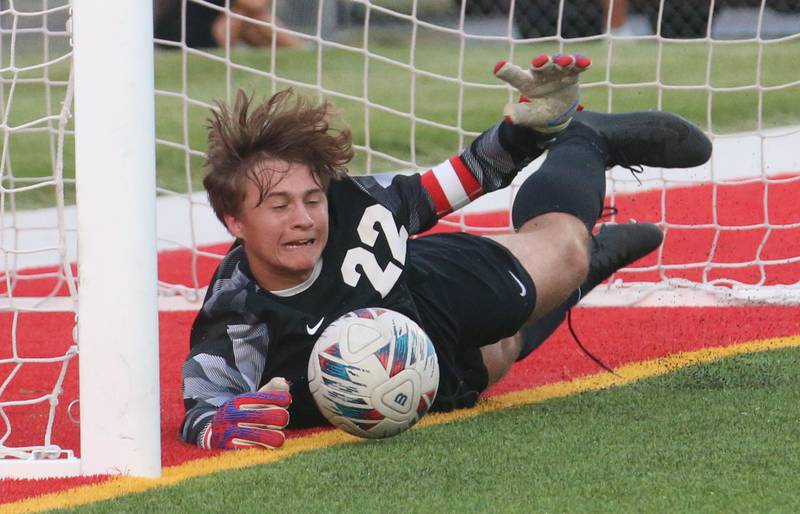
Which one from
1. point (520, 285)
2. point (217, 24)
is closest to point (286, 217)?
point (520, 285)

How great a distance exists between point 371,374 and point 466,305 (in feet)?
1.87

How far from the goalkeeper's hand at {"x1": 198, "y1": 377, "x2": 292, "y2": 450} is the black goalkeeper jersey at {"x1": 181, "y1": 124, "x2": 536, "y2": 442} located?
0.08m

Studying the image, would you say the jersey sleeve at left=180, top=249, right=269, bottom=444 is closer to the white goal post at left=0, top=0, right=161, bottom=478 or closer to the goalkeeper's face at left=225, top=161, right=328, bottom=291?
the goalkeeper's face at left=225, top=161, right=328, bottom=291

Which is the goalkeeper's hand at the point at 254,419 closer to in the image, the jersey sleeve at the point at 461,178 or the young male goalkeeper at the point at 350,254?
the young male goalkeeper at the point at 350,254

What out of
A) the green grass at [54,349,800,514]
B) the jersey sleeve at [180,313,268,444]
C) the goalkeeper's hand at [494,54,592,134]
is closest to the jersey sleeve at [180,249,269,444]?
the jersey sleeve at [180,313,268,444]

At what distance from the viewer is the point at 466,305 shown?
141 inches

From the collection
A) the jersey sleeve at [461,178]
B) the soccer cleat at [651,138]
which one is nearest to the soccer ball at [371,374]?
the jersey sleeve at [461,178]

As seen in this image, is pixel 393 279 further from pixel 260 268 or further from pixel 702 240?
pixel 702 240

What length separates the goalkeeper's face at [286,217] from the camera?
3322 mm

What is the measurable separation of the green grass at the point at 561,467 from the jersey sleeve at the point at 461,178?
1.91ft

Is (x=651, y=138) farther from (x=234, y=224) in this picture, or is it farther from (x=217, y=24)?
(x=217, y=24)

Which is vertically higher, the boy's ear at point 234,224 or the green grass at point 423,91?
the boy's ear at point 234,224

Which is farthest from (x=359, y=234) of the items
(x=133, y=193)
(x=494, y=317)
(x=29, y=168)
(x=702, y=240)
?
(x=29, y=168)

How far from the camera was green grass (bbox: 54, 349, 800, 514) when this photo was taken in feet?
8.75
